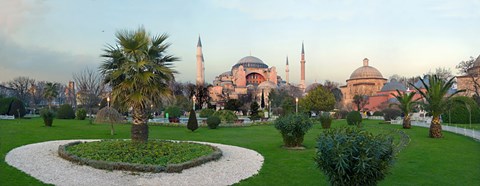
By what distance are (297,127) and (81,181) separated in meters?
9.64

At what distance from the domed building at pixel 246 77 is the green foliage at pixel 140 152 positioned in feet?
305

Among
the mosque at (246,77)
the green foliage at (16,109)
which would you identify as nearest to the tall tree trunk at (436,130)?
the green foliage at (16,109)

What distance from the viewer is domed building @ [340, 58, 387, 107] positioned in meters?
84.0

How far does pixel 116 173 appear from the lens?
9.62 meters

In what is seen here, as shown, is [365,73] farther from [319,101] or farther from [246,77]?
[319,101]

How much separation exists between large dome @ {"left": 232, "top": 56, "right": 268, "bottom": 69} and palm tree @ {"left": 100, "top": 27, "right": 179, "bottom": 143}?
114m

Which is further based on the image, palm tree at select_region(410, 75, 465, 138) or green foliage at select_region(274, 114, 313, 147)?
palm tree at select_region(410, 75, 465, 138)

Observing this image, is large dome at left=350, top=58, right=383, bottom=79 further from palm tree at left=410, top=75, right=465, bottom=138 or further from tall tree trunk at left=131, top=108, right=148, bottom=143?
tall tree trunk at left=131, top=108, right=148, bottom=143

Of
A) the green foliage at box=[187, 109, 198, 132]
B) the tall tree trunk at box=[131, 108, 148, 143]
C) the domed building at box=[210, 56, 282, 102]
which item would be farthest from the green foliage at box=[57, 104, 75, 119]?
the domed building at box=[210, 56, 282, 102]

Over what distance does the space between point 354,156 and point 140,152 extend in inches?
281

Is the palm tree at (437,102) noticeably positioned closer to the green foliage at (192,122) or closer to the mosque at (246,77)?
the green foliage at (192,122)

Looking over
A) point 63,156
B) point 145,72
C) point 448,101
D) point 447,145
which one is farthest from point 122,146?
point 448,101

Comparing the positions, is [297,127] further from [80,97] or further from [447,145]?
[80,97]

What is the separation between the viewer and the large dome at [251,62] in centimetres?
12756
